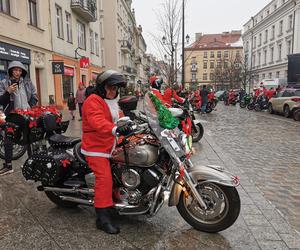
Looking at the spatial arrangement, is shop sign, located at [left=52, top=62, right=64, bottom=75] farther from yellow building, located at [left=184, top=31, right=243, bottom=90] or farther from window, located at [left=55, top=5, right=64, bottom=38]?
yellow building, located at [left=184, top=31, right=243, bottom=90]

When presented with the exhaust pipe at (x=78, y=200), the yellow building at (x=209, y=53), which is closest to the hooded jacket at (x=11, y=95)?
the exhaust pipe at (x=78, y=200)

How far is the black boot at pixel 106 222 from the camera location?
10.8ft

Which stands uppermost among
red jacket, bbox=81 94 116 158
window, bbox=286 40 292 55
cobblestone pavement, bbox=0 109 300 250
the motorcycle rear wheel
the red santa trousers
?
window, bbox=286 40 292 55

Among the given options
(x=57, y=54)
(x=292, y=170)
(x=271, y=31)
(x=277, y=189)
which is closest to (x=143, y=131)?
(x=277, y=189)

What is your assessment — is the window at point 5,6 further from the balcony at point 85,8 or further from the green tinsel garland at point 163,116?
the green tinsel garland at point 163,116

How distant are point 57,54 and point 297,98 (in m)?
13.8

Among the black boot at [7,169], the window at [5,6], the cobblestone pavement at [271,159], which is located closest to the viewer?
the cobblestone pavement at [271,159]

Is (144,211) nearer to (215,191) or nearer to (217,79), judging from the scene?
(215,191)

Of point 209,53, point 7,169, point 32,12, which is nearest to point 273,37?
point 209,53

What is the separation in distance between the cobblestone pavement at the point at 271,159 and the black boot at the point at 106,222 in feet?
6.86

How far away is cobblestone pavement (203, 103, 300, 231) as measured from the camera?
4.38 metres

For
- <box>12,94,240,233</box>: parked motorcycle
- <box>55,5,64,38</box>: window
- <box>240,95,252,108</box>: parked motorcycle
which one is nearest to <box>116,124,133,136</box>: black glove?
<box>12,94,240,233</box>: parked motorcycle

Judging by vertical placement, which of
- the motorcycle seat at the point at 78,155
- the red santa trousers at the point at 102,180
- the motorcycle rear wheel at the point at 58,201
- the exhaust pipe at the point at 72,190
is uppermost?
the motorcycle seat at the point at 78,155

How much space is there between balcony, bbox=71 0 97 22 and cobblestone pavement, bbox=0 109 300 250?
20.0m
